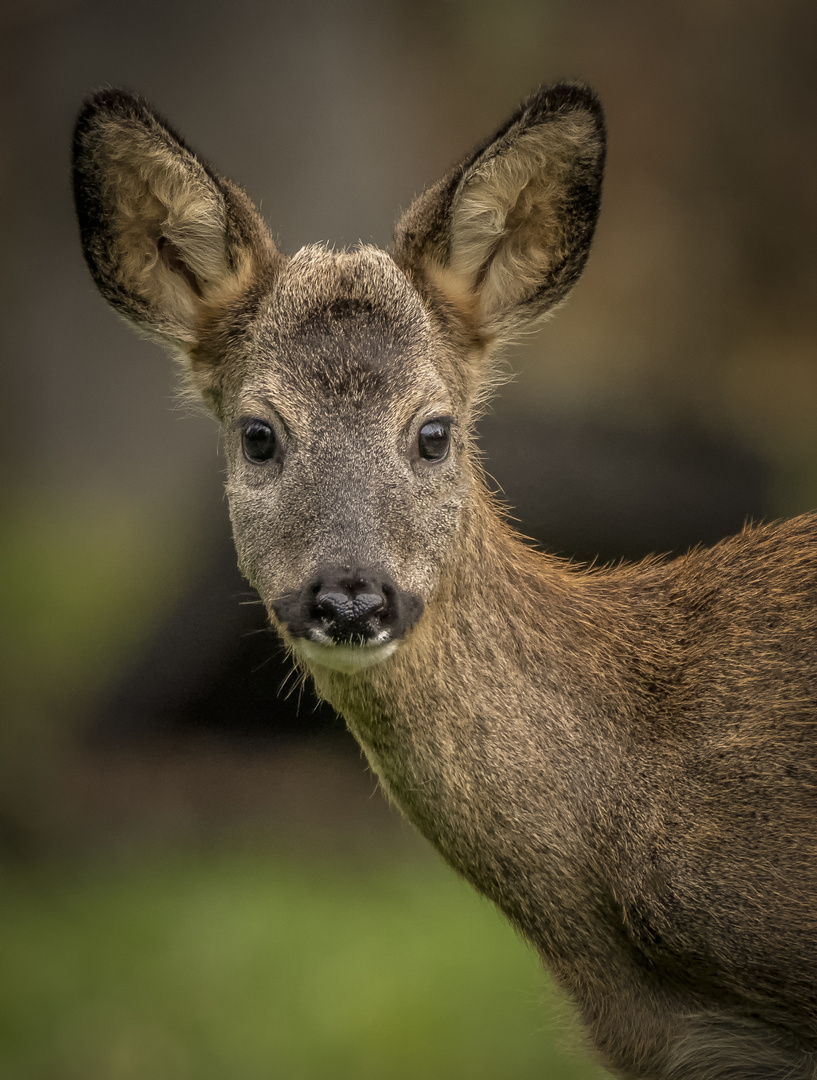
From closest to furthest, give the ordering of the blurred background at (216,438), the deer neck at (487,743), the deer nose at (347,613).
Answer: the deer nose at (347,613) < the deer neck at (487,743) < the blurred background at (216,438)

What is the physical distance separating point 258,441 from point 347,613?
525mm

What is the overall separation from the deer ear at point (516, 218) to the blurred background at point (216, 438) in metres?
1.66

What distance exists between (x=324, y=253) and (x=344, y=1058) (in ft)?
8.67

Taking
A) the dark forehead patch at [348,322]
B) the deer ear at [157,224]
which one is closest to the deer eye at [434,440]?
the dark forehead patch at [348,322]

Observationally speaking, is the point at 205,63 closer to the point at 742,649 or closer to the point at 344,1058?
the point at 742,649

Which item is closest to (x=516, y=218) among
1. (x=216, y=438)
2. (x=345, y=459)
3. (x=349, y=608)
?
(x=345, y=459)

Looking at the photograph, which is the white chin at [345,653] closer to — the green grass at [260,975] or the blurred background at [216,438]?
the green grass at [260,975]

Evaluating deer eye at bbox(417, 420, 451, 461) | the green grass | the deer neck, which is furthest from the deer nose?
the green grass

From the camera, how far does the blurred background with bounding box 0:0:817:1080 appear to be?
443cm

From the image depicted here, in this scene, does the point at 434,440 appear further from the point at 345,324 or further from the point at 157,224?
the point at 157,224

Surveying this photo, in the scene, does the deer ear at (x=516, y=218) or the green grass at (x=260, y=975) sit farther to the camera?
the green grass at (x=260, y=975)

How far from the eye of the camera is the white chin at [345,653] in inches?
86.6

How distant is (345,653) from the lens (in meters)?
2.21

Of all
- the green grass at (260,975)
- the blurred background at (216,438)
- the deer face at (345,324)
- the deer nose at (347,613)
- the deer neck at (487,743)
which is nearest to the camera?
the deer nose at (347,613)
